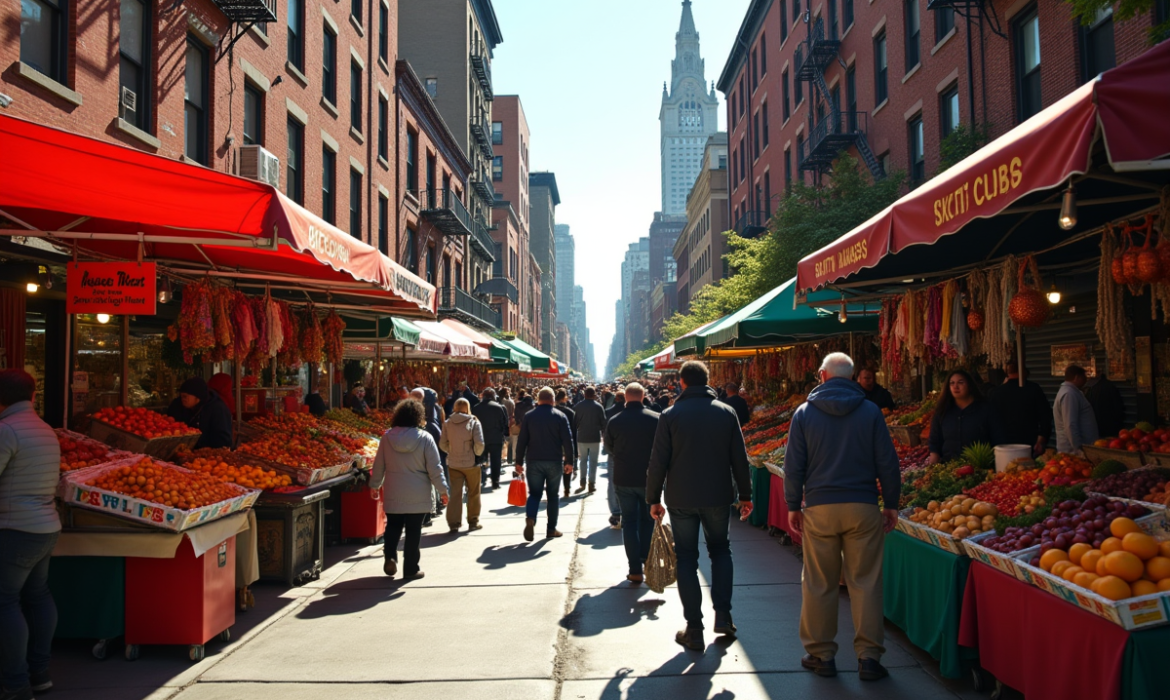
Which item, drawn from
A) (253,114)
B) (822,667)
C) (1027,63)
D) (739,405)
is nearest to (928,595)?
(822,667)

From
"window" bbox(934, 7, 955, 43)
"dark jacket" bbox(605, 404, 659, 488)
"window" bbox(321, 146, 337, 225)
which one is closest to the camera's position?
"dark jacket" bbox(605, 404, 659, 488)

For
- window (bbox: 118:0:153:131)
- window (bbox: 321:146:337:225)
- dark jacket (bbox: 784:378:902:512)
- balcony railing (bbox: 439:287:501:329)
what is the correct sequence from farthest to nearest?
balcony railing (bbox: 439:287:501:329) → window (bbox: 321:146:337:225) → window (bbox: 118:0:153:131) → dark jacket (bbox: 784:378:902:512)

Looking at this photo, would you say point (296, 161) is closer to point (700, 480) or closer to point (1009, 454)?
point (700, 480)

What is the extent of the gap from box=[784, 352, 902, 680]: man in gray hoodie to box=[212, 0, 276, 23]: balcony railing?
13.7 m

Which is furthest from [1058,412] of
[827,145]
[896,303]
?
[827,145]

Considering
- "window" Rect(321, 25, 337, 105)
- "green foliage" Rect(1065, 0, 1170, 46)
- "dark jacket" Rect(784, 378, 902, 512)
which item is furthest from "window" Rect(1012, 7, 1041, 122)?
"window" Rect(321, 25, 337, 105)

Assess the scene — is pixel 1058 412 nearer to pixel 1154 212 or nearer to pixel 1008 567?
pixel 1154 212

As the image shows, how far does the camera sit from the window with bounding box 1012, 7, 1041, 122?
1680cm

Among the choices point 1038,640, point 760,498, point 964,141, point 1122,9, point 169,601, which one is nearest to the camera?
point 1038,640

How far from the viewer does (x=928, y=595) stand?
5.63 m

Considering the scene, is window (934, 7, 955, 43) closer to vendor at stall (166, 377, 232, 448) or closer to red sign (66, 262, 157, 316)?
vendor at stall (166, 377, 232, 448)

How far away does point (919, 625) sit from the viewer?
5723mm

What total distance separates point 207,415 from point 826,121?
24.1 metres

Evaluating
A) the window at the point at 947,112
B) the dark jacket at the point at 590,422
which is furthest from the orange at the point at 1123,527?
the window at the point at 947,112
